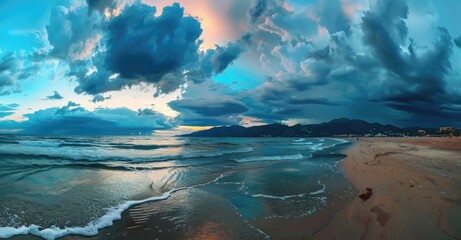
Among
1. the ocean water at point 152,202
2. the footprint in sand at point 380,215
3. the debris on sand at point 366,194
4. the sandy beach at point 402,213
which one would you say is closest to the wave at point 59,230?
the ocean water at point 152,202

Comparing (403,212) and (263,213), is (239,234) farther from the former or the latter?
(403,212)

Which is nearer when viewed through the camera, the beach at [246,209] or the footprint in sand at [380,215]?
the beach at [246,209]

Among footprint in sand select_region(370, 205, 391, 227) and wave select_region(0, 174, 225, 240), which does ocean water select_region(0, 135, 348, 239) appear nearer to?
wave select_region(0, 174, 225, 240)

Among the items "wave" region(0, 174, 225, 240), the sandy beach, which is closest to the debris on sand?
the sandy beach

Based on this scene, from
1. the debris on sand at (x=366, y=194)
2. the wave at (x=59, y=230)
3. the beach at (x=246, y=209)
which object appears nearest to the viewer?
the wave at (x=59, y=230)

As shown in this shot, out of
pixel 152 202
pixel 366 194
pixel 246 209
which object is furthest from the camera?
pixel 366 194

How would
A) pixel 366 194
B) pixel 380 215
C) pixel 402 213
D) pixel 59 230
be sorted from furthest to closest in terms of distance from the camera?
1. pixel 366 194
2. pixel 402 213
3. pixel 380 215
4. pixel 59 230

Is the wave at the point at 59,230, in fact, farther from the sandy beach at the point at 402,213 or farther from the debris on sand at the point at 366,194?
the debris on sand at the point at 366,194

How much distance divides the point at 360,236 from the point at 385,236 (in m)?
0.61

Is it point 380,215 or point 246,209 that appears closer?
point 380,215

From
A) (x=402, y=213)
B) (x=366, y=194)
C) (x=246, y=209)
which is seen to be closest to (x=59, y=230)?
(x=246, y=209)

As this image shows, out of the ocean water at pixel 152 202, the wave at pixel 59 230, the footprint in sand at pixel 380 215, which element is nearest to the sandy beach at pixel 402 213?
the footprint in sand at pixel 380 215

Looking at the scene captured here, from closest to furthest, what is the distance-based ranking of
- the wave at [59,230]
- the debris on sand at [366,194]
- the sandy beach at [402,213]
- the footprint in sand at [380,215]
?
the sandy beach at [402,213] → the wave at [59,230] → the footprint in sand at [380,215] → the debris on sand at [366,194]

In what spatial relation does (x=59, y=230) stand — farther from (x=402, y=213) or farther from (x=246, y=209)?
(x=402, y=213)
